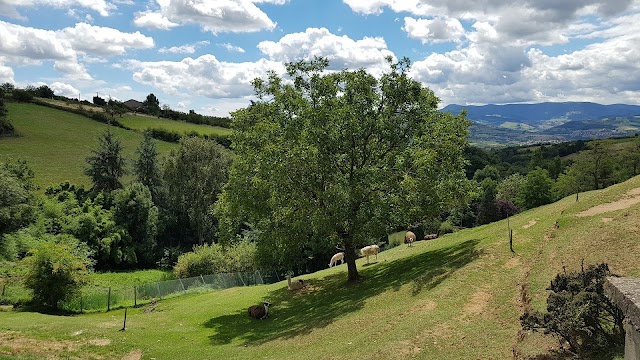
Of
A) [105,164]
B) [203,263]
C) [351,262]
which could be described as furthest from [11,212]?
[351,262]

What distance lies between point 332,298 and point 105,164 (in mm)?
68722

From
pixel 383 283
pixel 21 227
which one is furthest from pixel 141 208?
pixel 383 283

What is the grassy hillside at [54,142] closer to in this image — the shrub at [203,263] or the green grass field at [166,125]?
the green grass field at [166,125]

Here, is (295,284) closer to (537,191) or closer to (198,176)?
(198,176)

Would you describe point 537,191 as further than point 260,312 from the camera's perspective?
Yes

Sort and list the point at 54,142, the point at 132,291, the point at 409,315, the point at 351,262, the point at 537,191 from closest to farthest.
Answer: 1. the point at 409,315
2. the point at 351,262
3. the point at 132,291
4. the point at 537,191
5. the point at 54,142

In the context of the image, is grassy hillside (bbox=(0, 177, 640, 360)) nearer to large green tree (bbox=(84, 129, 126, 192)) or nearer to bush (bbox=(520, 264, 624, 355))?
bush (bbox=(520, 264, 624, 355))

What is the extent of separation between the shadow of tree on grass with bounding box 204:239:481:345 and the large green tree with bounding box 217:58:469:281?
2.91 m

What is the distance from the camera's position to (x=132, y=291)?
46219mm

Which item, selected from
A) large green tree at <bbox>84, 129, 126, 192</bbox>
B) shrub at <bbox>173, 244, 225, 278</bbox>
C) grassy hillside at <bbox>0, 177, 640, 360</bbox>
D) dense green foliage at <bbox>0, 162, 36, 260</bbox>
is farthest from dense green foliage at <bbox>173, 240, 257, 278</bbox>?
large green tree at <bbox>84, 129, 126, 192</bbox>

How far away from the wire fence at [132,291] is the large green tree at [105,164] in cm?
4112

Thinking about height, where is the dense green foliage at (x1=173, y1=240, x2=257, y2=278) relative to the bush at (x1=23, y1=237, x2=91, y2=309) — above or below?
below

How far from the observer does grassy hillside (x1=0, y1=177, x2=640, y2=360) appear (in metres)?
17.8

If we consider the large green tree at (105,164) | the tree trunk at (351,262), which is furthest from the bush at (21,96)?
the tree trunk at (351,262)
